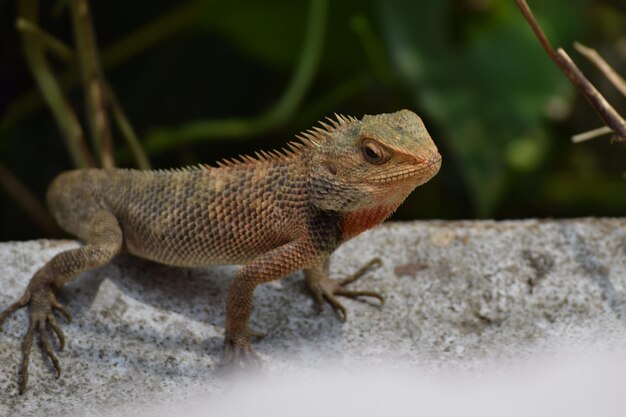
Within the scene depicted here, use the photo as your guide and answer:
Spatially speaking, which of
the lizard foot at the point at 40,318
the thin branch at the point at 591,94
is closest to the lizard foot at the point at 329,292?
the lizard foot at the point at 40,318

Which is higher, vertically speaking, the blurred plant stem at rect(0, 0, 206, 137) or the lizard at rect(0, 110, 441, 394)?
the blurred plant stem at rect(0, 0, 206, 137)

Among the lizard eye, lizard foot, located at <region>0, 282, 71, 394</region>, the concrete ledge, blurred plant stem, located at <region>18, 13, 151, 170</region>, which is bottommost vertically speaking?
the concrete ledge

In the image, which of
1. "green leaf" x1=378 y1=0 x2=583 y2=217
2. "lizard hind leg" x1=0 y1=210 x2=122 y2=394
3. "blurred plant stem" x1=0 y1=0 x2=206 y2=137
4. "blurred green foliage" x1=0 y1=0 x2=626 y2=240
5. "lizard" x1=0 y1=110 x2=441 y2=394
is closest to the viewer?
"lizard" x1=0 y1=110 x2=441 y2=394

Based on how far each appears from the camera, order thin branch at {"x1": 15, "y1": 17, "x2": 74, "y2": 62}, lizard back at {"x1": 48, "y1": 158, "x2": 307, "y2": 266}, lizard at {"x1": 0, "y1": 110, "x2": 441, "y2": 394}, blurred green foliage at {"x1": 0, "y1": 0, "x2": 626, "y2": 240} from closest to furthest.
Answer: lizard at {"x1": 0, "y1": 110, "x2": 441, "y2": 394} < lizard back at {"x1": 48, "y1": 158, "x2": 307, "y2": 266} < thin branch at {"x1": 15, "y1": 17, "x2": 74, "y2": 62} < blurred green foliage at {"x1": 0, "y1": 0, "x2": 626, "y2": 240}

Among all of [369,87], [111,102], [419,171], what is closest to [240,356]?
[419,171]

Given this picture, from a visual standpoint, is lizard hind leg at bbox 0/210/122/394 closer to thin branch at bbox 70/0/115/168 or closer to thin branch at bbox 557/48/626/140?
thin branch at bbox 70/0/115/168

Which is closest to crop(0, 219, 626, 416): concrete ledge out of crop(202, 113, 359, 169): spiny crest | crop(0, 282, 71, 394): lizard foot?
crop(0, 282, 71, 394): lizard foot
